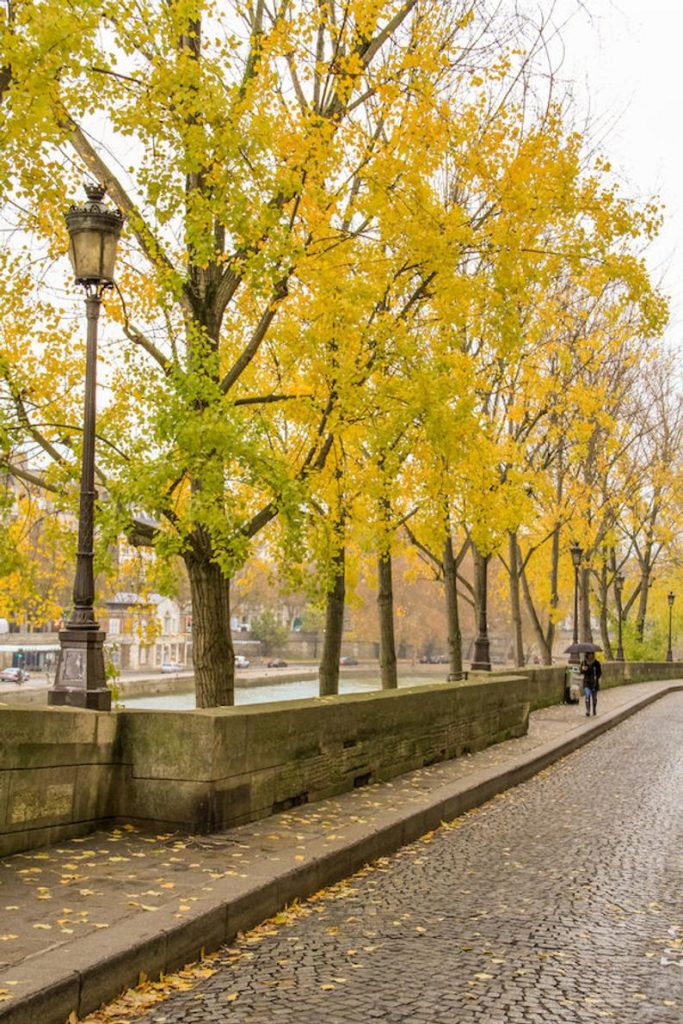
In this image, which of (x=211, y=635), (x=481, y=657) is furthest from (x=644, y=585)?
(x=211, y=635)

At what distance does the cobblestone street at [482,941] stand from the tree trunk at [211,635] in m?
4.54

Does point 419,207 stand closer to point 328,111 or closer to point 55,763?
point 328,111

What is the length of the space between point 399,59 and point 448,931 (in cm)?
1102

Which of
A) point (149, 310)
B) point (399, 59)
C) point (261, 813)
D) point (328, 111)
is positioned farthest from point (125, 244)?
point (261, 813)

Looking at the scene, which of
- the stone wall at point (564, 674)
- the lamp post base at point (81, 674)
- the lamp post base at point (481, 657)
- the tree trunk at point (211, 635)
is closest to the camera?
the lamp post base at point (81, 674)

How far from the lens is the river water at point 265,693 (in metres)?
59.6

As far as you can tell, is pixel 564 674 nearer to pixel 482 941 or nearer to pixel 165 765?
pixel 165 765

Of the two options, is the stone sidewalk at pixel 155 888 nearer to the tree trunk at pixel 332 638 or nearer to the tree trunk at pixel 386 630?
the tree trunk at pixel 332 638

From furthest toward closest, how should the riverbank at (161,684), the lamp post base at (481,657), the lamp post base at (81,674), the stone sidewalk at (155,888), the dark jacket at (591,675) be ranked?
the riverbank at (161,684) → the dark jacket at (591,675) → the lamp post base at (481,657) → the lamp post base at (81,674) → the stone sidewalk at (155,888)

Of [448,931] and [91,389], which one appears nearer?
[448,931]

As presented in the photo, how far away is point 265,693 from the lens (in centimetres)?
7219

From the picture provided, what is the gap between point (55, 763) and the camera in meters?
7.07

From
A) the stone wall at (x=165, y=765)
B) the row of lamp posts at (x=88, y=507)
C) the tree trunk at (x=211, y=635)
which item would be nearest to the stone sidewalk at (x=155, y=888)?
the stone wall at (x=165, y=765)

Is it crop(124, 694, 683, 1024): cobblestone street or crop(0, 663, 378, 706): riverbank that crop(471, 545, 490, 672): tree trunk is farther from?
crop(0, 663, 378, 706): riverbank
